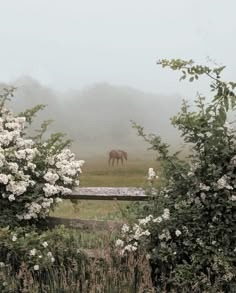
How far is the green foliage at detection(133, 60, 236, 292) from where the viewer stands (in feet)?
16.8

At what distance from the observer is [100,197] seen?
248 inches

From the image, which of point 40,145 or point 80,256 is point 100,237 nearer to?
point 80,256

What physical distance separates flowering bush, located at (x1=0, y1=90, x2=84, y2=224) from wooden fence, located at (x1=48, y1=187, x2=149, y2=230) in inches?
5.6

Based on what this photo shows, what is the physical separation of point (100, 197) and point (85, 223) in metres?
0.32

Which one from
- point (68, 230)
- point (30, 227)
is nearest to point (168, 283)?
point (68, 230)

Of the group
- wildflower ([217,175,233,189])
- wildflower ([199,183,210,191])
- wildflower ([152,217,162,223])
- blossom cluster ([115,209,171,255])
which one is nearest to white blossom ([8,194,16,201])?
blossom cluster ([115,209,171,255])

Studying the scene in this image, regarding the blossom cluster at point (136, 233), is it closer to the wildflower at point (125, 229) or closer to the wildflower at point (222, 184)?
the wildflower at point (125, 229)

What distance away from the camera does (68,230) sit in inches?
238

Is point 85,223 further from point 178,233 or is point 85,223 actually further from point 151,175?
point 178,233

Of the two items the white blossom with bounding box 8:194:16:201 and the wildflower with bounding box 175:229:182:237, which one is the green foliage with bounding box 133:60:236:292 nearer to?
the wildflower with bounding box 175:229:182:237

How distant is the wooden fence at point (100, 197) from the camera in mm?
5988

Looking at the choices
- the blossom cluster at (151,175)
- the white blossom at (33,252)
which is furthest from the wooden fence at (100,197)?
the white blossom at (33,252)

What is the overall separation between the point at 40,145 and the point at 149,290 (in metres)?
2.59

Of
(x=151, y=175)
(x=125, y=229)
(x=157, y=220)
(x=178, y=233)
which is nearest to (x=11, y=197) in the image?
(x=125, y=229)
